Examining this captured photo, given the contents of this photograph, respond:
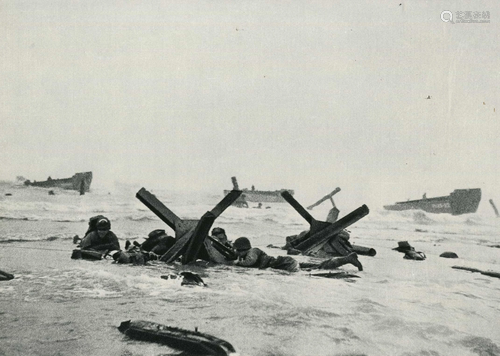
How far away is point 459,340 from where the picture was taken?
297cm

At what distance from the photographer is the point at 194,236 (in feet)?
20.8

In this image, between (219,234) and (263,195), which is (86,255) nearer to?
(219,234)

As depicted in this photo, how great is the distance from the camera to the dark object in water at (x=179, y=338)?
7.70 feet

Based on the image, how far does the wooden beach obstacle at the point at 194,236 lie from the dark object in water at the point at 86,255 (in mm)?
1067

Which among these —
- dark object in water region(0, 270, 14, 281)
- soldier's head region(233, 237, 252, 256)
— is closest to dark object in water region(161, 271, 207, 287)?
dark object in water region(0, 270, 14, 281)

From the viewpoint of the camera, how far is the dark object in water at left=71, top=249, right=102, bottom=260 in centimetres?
Result: 659

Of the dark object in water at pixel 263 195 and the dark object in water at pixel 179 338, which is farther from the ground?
the dark object in water at pixel 263 195

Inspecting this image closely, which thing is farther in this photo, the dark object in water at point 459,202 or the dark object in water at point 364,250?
the dark object in water at point 459,202

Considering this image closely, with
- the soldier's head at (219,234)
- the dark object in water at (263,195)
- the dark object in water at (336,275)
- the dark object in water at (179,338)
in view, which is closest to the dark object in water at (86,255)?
the soldier's head at (219,234)

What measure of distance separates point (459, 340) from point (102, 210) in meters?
19.0

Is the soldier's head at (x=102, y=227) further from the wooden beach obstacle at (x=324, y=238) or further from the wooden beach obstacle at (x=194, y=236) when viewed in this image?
the wooden beach obstacle at (x=324, y=238)

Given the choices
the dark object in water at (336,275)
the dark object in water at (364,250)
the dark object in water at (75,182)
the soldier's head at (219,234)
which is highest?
the dark object in water at (75,182)

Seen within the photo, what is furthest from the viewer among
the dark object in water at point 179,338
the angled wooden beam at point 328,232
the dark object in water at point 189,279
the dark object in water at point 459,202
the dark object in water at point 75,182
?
the dark object in water at point 459,202

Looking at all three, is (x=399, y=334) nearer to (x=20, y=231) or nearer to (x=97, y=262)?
(x=97, y=262)
